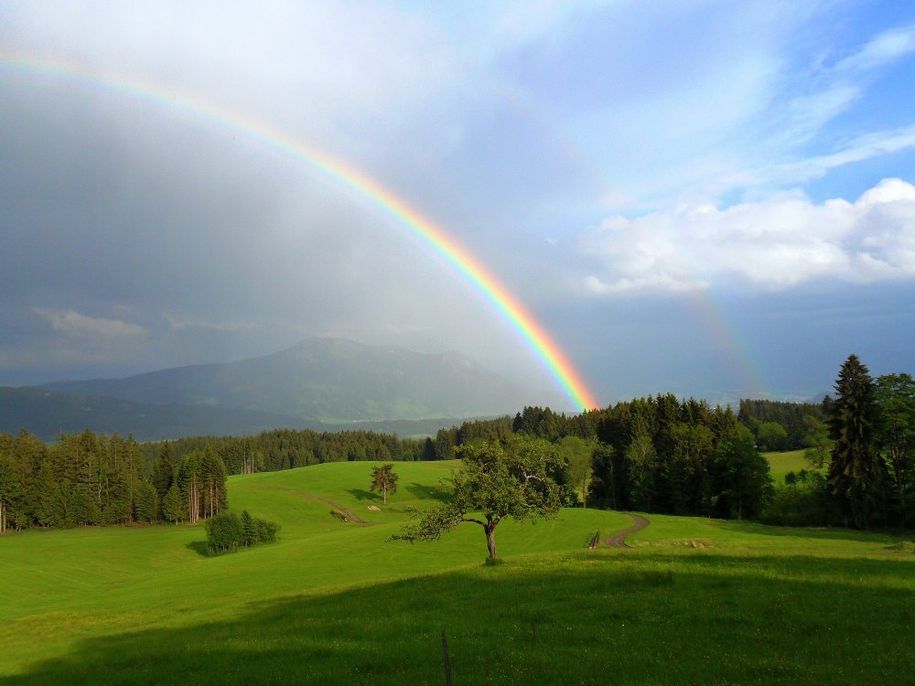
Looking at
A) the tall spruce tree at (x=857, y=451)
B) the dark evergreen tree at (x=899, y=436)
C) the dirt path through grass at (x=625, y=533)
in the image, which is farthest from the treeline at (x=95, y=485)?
the dark evergreen tree at (x=899, y=436)

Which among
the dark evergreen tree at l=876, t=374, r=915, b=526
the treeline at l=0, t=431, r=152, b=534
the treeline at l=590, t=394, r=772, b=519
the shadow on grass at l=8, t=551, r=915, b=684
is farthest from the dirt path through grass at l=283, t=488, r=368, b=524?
the shadow on grass at l=8, t=551, r=915, b=684

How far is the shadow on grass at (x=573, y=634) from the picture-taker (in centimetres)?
1719

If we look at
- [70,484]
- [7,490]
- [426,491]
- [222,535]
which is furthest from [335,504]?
[7,490]

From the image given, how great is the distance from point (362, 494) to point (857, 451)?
421 ft

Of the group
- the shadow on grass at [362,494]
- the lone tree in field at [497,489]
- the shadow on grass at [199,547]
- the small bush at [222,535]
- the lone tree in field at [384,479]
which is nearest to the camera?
the lone tree in field at [497,489]

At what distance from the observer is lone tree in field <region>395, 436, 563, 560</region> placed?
149 feet

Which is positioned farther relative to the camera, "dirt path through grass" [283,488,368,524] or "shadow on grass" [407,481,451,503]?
"shadow on grass" [407,481,451,503]

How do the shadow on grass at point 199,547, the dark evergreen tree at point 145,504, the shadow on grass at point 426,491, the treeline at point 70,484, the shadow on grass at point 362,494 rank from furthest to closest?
the shadow on grass at point 426,491
the shadow on grass at point 362,494
the dark evergreen tree at point 145,504
the treeline at point 70,484
the shadow on grass at point 199,547

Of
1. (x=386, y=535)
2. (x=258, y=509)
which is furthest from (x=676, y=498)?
(x=258, y=509)

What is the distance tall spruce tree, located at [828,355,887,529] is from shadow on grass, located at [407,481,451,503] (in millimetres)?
106567

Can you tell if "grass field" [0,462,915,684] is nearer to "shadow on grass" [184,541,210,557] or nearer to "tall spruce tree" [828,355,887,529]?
"tall spruce tree" [828,355,887,529]

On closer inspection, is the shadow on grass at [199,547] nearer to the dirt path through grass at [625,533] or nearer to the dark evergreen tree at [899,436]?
the dirt path through grass at [625,533]

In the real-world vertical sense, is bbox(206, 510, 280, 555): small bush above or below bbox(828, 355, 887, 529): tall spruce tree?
below

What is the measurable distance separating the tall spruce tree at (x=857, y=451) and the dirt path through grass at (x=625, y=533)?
90.0 feet
